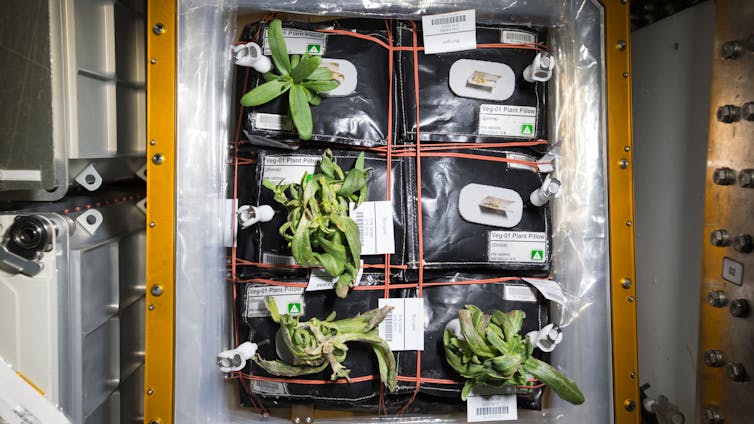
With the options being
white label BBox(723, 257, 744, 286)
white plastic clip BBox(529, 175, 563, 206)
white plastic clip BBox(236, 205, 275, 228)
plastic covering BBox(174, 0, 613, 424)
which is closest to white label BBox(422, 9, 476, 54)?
plastic covering BBox(174, 0, 613, 424)

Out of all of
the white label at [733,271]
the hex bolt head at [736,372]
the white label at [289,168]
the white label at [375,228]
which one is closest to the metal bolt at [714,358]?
the hex bolt head at [736,372]

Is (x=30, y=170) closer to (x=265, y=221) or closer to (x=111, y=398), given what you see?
(x=265, y=221)

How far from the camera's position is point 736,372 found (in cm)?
108

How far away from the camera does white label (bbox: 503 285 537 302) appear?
1186mm

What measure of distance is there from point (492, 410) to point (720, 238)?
0.62 meters

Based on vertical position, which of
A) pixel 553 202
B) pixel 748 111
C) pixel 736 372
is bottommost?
pixel 736 372

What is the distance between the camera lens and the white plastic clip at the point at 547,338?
1.10 metres

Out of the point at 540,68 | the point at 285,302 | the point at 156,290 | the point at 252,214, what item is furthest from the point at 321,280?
the point at 540,68

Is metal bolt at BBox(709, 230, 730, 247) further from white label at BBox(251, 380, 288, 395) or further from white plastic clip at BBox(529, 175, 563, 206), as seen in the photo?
white label at BBox(251, 380, 288, 395)

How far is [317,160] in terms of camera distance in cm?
115

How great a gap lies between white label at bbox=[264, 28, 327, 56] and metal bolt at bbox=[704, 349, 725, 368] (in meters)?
1.08

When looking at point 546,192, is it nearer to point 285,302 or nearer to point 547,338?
point 547,338

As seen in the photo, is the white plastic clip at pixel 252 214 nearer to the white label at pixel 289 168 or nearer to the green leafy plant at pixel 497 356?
the white label at pixel 289 168

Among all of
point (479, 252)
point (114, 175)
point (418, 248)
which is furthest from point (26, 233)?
point (479, 252)
